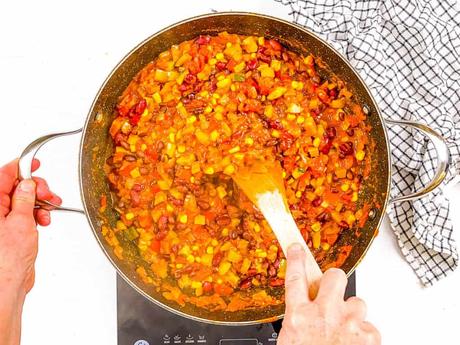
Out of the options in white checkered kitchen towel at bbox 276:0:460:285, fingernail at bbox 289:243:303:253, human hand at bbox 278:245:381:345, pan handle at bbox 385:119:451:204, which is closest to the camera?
human hand at bbox 278:245:381:345

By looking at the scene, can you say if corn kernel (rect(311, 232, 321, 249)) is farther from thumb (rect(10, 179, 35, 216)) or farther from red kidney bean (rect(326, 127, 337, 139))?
thumb (rect(10, 179, 35, 216))

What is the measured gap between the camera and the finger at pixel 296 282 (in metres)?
1.39

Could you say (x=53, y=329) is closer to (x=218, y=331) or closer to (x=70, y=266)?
(x=70, y=266)

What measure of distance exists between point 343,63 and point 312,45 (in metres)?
0.13

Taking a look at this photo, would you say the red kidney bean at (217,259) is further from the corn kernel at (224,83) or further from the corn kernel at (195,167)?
the corn kernel at (224,83)

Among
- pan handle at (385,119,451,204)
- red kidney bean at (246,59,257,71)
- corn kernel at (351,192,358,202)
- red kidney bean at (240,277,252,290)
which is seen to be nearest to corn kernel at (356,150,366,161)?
corn kernel at (351,192,358,202)

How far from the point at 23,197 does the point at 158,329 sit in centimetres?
77

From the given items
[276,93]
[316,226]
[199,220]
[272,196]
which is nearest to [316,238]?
[316,226]

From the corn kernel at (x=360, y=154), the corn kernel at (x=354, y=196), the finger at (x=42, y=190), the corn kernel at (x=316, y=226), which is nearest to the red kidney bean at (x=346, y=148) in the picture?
the corn kernel at (x=360, y=154)

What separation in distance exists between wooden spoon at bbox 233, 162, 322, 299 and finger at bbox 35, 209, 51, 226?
0.62 metres

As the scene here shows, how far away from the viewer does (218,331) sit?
221cm

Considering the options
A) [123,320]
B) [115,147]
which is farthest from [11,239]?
[123,320]

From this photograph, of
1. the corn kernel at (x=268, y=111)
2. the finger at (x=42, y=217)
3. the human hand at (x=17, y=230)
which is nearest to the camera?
the human hand at (x=17, y=230)

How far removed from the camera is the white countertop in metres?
2.26
